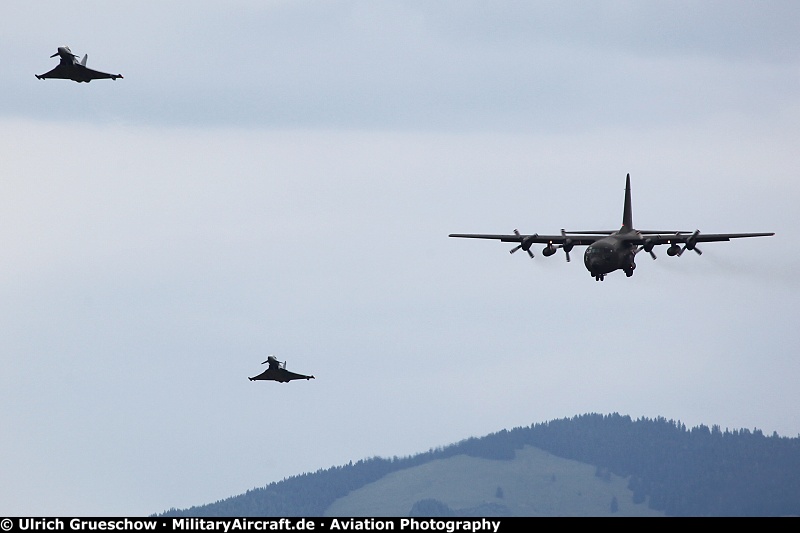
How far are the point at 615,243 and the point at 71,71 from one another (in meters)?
47.1

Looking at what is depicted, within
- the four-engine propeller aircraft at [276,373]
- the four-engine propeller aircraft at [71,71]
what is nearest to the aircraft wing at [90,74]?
the four-engine propeller aircraft at [71,71]

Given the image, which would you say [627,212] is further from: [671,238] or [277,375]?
[277,375]

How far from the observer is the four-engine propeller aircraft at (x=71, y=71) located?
371ft

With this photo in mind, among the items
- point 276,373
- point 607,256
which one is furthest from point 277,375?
point 607,256

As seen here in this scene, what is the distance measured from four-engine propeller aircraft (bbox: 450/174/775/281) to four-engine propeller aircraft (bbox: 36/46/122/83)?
39.6 meters

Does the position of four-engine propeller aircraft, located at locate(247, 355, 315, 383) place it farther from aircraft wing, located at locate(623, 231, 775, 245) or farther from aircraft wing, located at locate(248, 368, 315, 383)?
aircraft wing, located at locate(623, 231, 775, 245)

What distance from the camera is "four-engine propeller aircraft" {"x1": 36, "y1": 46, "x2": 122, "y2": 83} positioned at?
11306cm

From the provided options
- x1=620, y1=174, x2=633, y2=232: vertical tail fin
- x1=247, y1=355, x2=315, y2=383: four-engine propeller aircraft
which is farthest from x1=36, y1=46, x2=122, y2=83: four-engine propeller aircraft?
x1=620, y1=174, x2=633, y2=232: vertical tail fin

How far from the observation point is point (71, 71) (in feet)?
373
